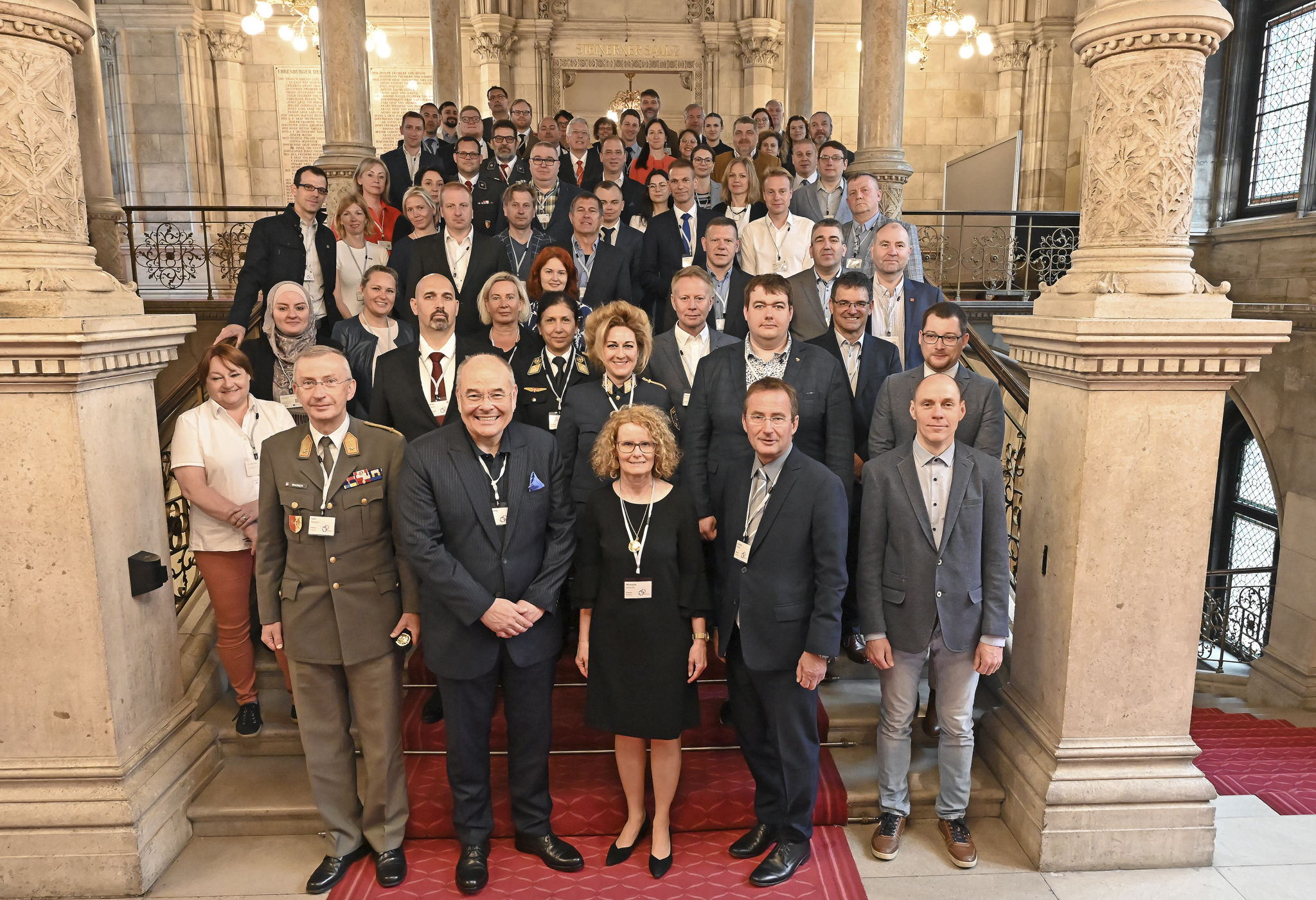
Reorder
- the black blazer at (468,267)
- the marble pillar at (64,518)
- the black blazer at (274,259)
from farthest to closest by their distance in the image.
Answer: the black blazer at (274,259) → the black blazer at (468,267) → the marble pillar at (64,518)

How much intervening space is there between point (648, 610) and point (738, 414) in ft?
3.24

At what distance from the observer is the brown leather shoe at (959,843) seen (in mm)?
3506

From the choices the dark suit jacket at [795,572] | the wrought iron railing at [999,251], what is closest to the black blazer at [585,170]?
the wrought iron railing at [999,251]

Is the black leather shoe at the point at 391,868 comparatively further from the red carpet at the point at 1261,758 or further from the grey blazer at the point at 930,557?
the red carpet at the point at 1261,758

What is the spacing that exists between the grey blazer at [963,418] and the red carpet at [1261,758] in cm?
214

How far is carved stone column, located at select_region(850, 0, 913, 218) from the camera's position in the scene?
8.28 meters

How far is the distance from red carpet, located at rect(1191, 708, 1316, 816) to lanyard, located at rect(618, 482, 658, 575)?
3.08 meters

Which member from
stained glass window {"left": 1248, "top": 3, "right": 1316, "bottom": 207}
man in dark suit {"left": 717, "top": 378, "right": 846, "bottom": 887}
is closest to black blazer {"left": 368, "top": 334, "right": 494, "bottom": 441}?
man in dark suit {"left": 717, "top": 378, "right": 846, "bottom": 887}

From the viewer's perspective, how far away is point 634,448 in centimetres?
320

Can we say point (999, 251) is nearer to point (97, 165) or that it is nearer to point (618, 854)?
point (97, 165)

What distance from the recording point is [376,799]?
3441 mm

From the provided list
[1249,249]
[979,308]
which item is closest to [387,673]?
[979,308]

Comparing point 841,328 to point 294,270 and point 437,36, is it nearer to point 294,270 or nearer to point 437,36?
point 294,270

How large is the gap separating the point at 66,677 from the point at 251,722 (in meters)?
0.88
